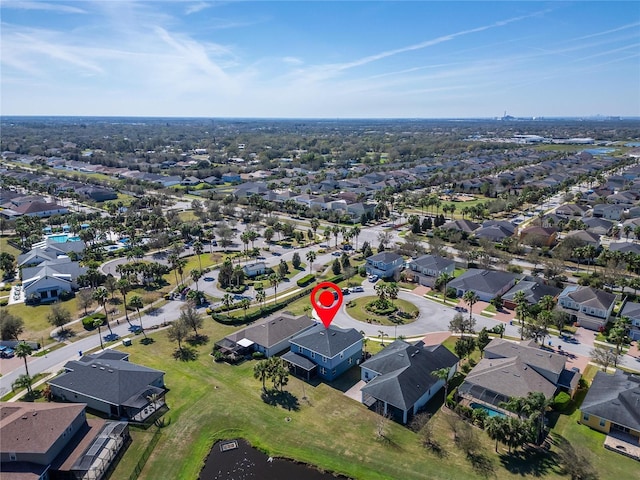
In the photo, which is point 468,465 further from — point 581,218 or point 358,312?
point 581,218

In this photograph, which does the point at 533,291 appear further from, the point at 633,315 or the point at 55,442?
the point at 55,442

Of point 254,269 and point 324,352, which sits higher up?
→ point 324,352

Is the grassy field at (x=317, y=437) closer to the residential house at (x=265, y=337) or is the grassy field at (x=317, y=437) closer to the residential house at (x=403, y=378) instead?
the residential house at (x=403, y=378)

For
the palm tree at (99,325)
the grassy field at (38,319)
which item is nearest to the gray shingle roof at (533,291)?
the palm tree at (99,325)

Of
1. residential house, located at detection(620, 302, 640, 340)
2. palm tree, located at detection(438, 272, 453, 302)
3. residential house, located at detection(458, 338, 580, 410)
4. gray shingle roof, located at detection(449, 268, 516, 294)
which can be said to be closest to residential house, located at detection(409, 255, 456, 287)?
palm tree, located at detection(438, 272, 453, 302)

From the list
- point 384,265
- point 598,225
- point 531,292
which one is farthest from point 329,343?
point 598,225
